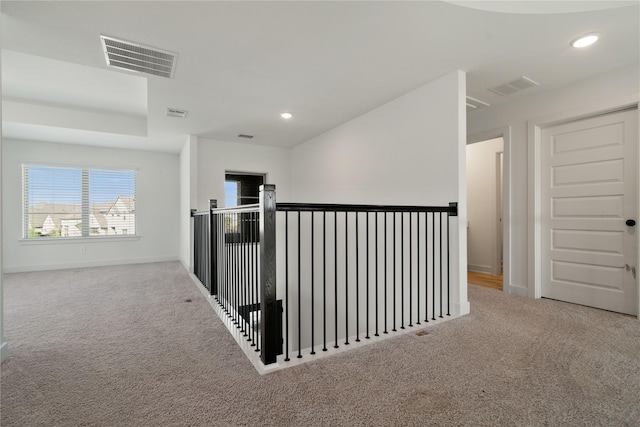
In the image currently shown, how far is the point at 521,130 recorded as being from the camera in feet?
10.9

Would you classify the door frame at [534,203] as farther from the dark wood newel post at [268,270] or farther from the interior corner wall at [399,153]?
the dark wood newel post at [268,270]

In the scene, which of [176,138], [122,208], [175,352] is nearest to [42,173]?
[122,208]

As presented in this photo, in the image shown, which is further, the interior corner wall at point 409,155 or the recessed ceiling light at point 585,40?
the interior corner wall at point 409,155

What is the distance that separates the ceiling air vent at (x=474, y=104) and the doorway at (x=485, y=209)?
1240 mm

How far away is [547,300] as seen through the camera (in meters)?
3.09

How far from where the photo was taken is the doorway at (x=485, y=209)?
4.68 m

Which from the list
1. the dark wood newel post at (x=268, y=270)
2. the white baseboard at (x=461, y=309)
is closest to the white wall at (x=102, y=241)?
the dark wood newel post at (x=268, y=270)

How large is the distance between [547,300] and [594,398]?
1.98 metres

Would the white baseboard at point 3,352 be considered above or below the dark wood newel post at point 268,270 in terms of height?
below

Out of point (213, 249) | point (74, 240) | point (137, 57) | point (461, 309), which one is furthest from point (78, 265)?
point (461, 309)

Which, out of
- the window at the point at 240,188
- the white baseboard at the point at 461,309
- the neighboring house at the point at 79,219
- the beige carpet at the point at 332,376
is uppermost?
the window at the point at 240,188

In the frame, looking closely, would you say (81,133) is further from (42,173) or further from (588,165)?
(588,165)

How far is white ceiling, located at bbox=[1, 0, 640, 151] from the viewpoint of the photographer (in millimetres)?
1894

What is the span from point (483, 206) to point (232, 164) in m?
4.44
